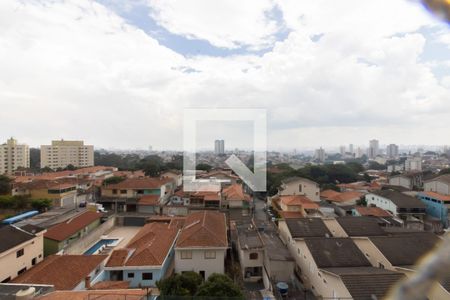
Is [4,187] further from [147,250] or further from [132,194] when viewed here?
[147,250]

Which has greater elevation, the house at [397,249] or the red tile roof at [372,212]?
the house at [397,249]

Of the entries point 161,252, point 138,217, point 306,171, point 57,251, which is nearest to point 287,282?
point 161,252

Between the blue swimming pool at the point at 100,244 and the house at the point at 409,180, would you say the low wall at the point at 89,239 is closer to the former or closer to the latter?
the blue swimming pool at the point at 100,244

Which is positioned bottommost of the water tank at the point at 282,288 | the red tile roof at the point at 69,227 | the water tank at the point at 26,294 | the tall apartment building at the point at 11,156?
the water tank at the point at 282,288

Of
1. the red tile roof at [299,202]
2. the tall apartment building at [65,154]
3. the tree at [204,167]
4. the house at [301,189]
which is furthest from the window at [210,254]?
the tall apartment building at [65,154]

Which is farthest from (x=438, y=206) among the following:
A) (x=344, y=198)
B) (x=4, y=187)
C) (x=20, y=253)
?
(x=4, y=187)

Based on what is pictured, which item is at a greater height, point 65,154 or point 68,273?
point 65,154

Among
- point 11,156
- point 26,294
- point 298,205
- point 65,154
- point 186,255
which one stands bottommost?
point 186,255

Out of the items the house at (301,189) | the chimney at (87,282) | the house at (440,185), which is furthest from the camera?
the house at (301,189)
